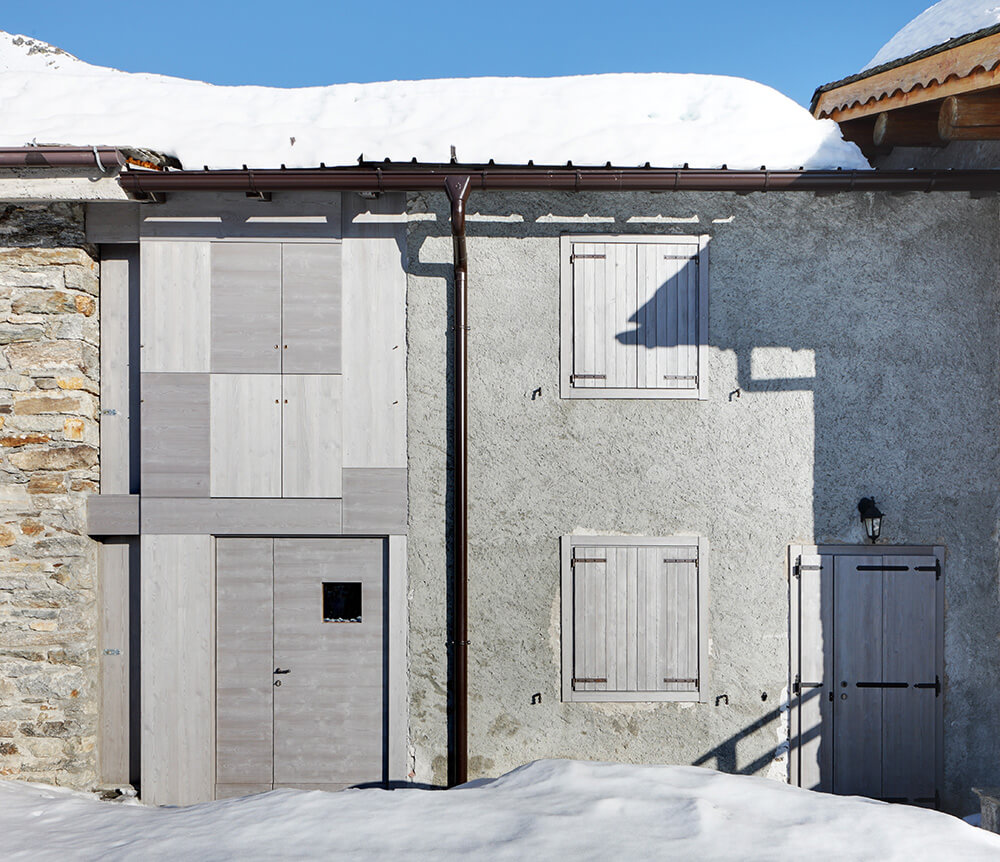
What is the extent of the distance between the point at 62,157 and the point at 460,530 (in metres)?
4.23

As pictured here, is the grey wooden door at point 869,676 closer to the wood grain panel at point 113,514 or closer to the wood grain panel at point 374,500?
the wood grain panel at point 374,500

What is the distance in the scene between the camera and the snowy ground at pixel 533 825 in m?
3.45

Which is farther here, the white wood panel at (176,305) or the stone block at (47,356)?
the white wood panel at (176,305)

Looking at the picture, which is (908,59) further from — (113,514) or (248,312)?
(113,514)

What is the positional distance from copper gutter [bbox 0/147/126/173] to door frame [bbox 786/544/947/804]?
624 centimetres

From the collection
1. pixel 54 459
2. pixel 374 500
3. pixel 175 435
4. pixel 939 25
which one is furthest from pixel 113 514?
pixel 939 25

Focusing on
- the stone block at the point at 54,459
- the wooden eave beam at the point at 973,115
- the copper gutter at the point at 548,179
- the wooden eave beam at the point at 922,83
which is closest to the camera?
the wooden eave beam at the point at 922,83

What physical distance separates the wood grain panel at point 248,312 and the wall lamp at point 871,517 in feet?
16.2

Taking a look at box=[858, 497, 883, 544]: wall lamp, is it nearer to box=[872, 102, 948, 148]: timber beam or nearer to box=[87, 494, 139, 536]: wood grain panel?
box=[872, 102, 948, 148]: timber beam

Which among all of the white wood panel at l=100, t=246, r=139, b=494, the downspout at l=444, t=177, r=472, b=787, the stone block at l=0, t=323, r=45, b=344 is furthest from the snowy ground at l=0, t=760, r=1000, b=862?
the stone block at l=0, t=323, r=45, b=344

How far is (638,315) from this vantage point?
5.43 meters

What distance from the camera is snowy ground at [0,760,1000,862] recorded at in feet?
11.3

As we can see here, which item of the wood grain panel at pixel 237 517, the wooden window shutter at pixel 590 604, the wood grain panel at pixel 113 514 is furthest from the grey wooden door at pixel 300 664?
the wooden window shutter at pixel 590 604

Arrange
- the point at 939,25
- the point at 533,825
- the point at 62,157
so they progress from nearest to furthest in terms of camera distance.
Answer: the point at 533,825
the point at 62,157
the point at 939,25
